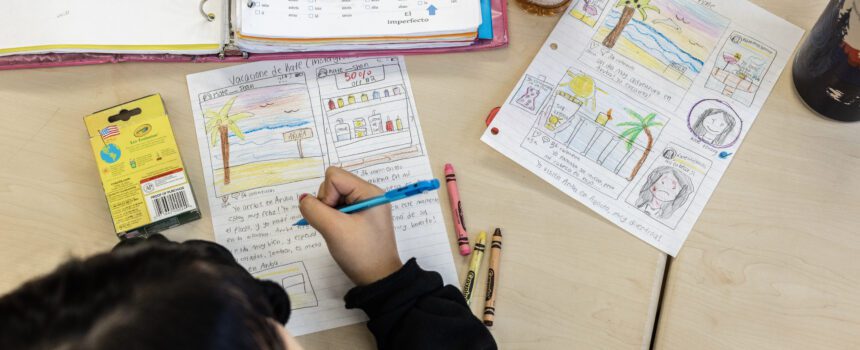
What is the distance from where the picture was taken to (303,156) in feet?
2.46

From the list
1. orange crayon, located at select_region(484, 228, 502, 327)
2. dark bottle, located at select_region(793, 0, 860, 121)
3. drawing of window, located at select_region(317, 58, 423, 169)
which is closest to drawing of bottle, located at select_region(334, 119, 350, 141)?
drawing of window, located at select_region(317, 58, 423, 169)

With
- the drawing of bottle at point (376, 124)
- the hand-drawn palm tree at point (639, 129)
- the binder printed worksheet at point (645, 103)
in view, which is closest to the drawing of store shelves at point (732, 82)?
the binder printed worksheet at point (645, 103)

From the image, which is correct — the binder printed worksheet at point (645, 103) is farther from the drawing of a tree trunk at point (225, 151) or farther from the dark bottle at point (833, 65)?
the drawing of a tree trunk at point (225, 151)

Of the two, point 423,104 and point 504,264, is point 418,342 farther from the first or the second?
point 423,104

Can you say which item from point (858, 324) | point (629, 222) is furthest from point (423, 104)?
point (858, 324)

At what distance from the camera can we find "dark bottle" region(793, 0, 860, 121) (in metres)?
0.63

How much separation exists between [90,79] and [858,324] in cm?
104

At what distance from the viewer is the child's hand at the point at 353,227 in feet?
2.20

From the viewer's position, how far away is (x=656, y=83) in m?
0.77

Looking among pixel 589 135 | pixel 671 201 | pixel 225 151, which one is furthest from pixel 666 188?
pixel 225 151

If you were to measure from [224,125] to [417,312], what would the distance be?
0.37 m

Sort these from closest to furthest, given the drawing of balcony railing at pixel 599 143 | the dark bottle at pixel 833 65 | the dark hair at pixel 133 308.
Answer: the dark hair at pixel 133 308
the dark bottle at pixel 833 65
the drawing of balcony railing at pixel 599 143

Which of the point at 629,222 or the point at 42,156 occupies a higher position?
the point at 629,222

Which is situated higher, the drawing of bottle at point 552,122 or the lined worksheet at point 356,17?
the lined worksheet at point 356,17
